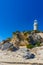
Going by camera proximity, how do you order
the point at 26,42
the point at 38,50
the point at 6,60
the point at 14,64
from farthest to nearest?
the point at 26,42 → the point at 38,50 → the point at 6,60 → the point at 14,64

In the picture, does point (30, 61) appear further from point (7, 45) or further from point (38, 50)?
point (7, 45)

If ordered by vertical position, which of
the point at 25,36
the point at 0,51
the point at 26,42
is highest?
the point at 25,36

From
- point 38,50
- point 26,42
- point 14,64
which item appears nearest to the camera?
point 14,64

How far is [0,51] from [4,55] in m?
2.50

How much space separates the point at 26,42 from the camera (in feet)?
120

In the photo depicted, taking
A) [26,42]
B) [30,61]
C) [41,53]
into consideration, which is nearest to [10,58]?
[30,61]

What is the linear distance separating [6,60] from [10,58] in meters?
0.93

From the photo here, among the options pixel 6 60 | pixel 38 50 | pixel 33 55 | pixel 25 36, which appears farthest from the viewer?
pixel 25 36

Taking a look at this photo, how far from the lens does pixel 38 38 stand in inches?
1464

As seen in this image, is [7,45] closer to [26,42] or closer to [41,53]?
[41,53]

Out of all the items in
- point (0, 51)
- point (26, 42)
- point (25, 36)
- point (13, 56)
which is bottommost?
point (13, 56)

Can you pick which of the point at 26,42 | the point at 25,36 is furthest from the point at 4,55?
the point at 25,36

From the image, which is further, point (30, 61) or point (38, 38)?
point (38, 38)

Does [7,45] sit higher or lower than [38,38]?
lower
